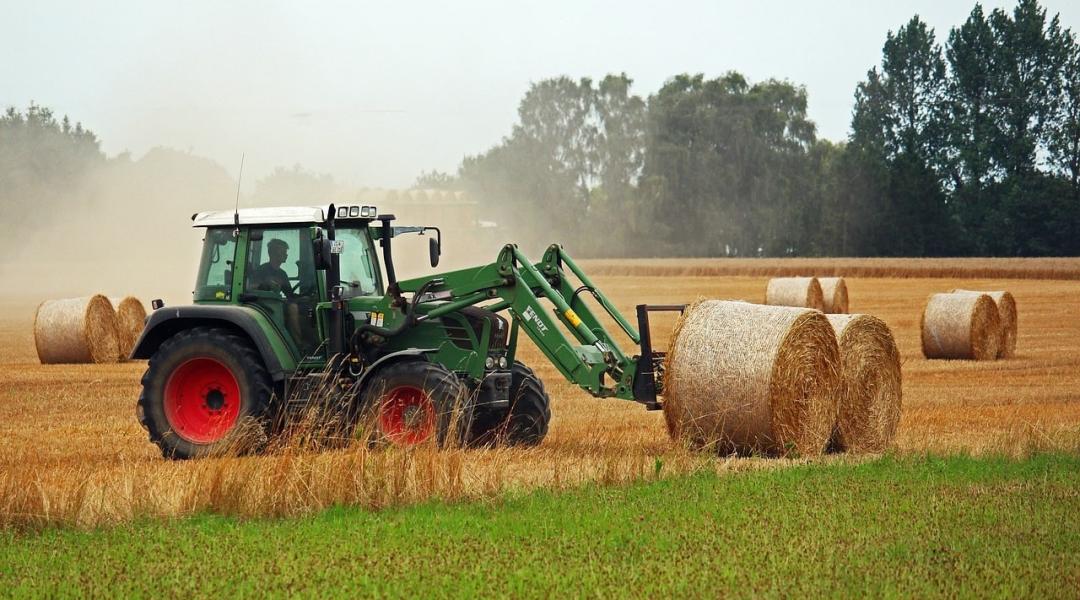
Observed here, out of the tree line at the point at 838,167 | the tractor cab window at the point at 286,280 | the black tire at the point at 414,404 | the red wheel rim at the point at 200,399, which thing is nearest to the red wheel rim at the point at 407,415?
the black tire at the point at 414,404

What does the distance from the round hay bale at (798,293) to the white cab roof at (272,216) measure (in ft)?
65.5

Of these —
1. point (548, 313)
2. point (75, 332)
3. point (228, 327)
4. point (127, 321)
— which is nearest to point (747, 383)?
point (548, 313)

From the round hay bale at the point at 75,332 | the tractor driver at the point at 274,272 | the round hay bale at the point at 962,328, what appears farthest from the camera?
→ the round hay bale at the point at 962,328

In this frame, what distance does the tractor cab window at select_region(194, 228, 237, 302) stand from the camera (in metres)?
12.3

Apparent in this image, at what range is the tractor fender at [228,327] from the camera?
1167cm

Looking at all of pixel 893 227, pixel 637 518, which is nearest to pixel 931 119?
pixel 893 227

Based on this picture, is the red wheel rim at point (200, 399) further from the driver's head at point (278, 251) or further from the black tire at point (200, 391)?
the driver's head at point (278, 251)

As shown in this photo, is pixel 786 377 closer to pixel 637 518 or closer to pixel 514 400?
pixel 514 400

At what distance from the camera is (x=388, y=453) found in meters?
9.19

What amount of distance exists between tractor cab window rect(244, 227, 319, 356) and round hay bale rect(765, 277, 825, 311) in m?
19.9

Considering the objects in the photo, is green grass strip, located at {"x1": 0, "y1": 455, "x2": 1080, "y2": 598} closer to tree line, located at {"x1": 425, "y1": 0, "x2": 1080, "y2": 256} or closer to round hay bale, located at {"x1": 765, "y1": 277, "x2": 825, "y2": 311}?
round hay bale, located at {"x1": 765, "y1": 277, "x2": 825, "y2": 311}

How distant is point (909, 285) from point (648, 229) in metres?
27.8

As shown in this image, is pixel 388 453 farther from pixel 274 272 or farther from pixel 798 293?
pixel 798 293

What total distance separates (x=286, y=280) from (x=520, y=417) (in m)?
2.39
